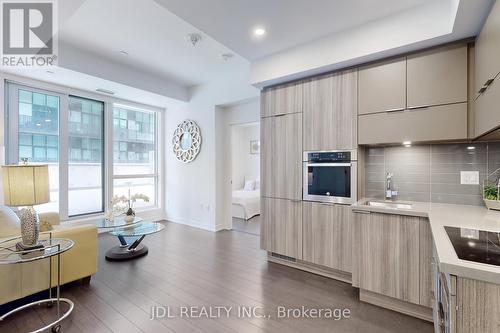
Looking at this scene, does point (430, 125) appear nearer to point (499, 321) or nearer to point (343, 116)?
point (343, 116)

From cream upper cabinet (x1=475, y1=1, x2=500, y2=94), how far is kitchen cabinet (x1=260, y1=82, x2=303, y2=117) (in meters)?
1.60

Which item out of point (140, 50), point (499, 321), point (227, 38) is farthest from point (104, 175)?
point (499, 321)

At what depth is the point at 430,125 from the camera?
Result: 214 cm

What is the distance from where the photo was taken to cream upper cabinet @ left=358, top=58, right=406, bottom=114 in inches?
89.9

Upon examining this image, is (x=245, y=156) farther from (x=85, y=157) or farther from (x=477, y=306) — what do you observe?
(x=477, y=306)

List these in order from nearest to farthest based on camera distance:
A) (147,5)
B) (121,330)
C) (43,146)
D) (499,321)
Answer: (499,321), (121,330), (147,5), (43,146)

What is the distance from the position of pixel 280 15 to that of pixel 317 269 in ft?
9.24

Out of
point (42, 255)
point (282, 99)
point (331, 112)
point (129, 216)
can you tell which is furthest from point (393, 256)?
point (129, 216)

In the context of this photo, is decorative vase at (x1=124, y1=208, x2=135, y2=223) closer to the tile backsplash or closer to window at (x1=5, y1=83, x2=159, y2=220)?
window at (x1=5, y1=83, x2=159, y2=220)

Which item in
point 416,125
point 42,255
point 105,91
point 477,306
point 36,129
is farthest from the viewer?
point 105,91

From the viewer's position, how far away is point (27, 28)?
9.11ft

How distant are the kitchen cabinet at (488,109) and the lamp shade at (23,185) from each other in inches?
132

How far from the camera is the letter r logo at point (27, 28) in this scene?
2.47 m

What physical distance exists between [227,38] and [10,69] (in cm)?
343
